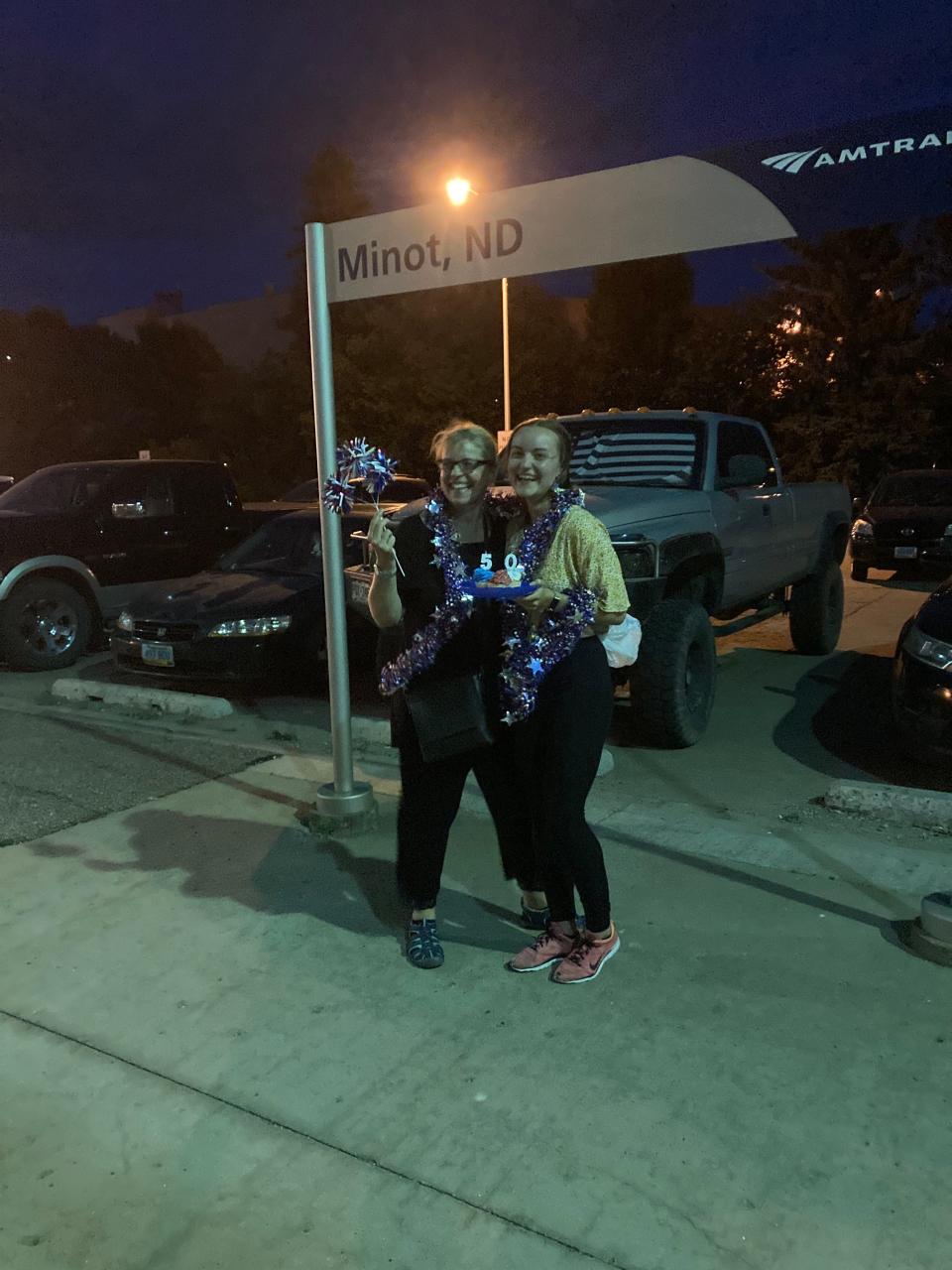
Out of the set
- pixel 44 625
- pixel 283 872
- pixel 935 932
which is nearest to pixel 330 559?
pixel 283 872

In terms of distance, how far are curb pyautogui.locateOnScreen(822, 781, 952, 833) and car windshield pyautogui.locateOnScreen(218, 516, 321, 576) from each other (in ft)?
15.7

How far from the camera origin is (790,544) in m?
8.74

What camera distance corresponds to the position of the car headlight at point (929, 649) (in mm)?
5672

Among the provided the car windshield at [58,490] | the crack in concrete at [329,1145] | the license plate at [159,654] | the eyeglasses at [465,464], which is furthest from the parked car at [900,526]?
the crack in concrete at [329,1145]

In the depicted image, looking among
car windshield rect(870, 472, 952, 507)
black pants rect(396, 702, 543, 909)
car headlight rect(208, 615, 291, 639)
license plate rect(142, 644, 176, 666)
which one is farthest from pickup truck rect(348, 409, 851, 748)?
car windshield rect(870, 472, 952, 507)

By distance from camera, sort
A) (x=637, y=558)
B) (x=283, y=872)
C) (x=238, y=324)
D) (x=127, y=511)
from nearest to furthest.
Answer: (x=283, y=872) < (x=637, y=558) < (x=127, y=511) < (x=238, y=324)

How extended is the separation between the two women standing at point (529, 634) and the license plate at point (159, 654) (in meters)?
4.81

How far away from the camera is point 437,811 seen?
3.86 meters

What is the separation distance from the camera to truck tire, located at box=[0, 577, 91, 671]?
966 cm

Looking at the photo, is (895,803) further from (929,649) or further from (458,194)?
(458,194)

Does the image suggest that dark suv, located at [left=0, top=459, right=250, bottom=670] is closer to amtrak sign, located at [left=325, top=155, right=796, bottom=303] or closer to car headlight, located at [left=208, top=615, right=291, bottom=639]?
car headlight, located at [left=208, top=615, right=291, bottom=639]

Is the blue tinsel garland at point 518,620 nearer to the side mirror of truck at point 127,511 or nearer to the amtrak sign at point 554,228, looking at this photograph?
the amtrak sign at point 554,228

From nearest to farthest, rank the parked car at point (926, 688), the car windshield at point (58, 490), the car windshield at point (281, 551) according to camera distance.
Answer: the parked car at point (926, 688)
the car windshield at point (281, 551)
the car windshield at point (58, 490)

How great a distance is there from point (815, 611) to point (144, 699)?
5555mm
